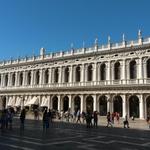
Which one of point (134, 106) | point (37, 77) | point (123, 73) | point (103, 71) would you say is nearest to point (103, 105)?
point (134, 106)

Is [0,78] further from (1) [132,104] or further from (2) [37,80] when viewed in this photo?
(1) [132,104]

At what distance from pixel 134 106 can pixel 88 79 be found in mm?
10193

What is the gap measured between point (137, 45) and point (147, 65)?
141 inches

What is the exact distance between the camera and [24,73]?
57.7m

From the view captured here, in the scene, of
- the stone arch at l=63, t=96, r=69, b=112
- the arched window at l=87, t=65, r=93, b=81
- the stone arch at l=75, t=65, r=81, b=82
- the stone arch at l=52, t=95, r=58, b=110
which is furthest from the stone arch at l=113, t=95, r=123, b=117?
the stone arch at l=52, t=95, r=58, b=110

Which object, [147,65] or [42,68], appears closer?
[147,65]

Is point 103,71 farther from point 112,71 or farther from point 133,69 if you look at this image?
point 133,69

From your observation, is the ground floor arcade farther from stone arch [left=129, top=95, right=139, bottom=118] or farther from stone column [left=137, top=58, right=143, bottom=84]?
stone column [left=137, top=58, right=143, bottom=84]

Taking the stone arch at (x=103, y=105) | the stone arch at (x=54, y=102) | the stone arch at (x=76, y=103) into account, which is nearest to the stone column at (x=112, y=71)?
the stone arch at (x=103, y=105)

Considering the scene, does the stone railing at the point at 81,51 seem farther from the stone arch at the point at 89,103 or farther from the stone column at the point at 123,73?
the stone arch at the point at 89,103

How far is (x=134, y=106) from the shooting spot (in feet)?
132

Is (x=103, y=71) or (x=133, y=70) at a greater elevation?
(x=103, y=71)

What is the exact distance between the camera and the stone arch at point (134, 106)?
130ft

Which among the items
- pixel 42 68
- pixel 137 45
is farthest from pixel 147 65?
pixel 42 68
